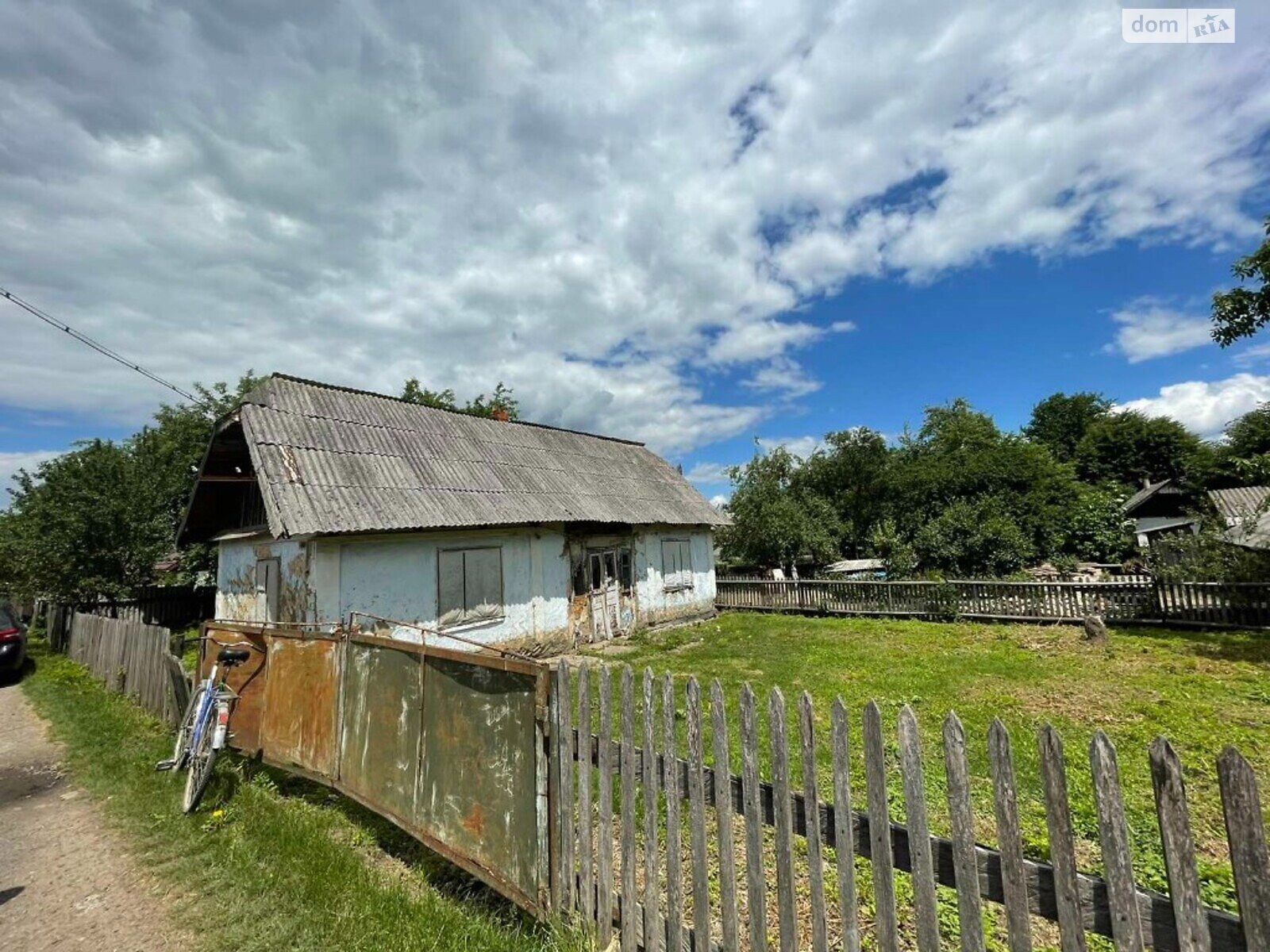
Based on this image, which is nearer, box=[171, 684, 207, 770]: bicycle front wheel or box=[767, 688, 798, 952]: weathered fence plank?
box=[767, 688, 798, 952]: weathered fence plank

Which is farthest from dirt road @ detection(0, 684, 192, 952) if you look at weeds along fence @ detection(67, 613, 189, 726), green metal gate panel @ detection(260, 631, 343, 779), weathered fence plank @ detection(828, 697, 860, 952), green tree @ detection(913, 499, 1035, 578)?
green tree @ detection(913, 499, 1035, 578)

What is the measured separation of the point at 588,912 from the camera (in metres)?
2.93

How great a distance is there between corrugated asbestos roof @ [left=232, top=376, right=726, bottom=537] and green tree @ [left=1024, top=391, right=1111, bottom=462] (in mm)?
52337

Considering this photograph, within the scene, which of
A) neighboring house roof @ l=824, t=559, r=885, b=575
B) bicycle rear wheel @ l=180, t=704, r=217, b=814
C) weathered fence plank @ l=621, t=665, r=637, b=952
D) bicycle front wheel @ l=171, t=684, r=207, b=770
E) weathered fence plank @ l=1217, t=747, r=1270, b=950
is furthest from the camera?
neighboring house roof @ l=824, t=559, r=885, b=575

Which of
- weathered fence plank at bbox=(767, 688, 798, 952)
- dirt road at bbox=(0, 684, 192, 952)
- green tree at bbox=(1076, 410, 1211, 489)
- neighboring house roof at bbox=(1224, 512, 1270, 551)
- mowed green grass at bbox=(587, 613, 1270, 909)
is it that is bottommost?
→ mowed green grass at bbox=(587, 613, 1270, 909)

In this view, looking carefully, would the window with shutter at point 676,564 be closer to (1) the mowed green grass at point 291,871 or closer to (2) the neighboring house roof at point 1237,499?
(1) the mowed green grass at point 291,871

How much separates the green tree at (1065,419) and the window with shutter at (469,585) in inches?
2220

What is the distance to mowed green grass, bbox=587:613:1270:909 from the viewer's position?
4.45 metres

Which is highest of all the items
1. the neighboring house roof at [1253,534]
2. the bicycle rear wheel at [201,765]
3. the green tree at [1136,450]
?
the green tree at [1136,450]

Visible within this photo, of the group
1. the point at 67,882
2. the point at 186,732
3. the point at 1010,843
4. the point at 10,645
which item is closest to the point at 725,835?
the point at 1010,843

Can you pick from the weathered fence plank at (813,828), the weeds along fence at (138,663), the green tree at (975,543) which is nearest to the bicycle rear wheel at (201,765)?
the weeds along fence at (138,663)

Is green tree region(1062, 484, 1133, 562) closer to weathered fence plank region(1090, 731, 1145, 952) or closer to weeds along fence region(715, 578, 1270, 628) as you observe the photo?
weeds along fence region(715, 578, 1270, 628)

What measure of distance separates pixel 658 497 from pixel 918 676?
986 cm

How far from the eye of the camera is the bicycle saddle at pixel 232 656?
5.21 m
